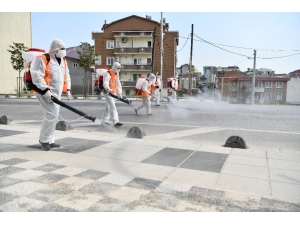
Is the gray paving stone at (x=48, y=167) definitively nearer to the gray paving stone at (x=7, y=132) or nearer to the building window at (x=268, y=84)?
the gray paving stone at (x=7, y=132)

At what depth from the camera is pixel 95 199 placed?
280 cm

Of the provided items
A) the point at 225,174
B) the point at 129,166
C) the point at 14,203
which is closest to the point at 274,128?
the point at 225,174

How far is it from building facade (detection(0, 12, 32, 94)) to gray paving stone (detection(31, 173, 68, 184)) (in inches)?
1324

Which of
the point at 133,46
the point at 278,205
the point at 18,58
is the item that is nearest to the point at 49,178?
the point at 278,205

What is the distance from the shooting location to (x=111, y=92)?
26.4 ft

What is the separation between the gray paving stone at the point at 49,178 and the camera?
330 cm

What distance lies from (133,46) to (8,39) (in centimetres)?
1746

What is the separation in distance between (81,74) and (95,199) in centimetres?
4113

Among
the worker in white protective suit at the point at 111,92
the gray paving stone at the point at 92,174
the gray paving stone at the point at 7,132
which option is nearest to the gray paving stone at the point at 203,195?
the gray paving stone at the point at 92,174

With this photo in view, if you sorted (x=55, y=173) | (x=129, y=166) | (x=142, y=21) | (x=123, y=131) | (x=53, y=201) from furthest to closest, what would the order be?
(x=142, y=21) < (x=123, y=131) < (x=129, y=166) < (x=55, y=173) < (x=53, y=201)

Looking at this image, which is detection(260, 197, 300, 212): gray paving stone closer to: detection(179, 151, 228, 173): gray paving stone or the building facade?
detection(179, 151, 228, 173): gray paving stone

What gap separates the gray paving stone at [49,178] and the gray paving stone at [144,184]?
90 centimetres

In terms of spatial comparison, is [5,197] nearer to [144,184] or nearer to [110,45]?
[144,184]
